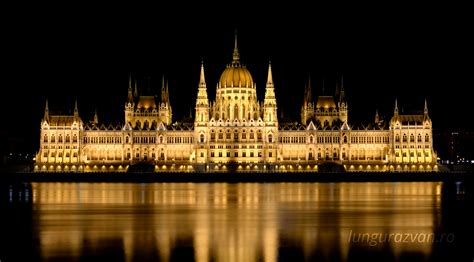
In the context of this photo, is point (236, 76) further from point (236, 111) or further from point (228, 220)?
point (228, 220)

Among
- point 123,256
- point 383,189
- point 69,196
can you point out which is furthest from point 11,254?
point 383,189

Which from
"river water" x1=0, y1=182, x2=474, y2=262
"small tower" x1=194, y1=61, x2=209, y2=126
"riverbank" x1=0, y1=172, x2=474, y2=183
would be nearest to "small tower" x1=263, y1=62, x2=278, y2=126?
"small tower" x1=194, y1=61, x2=209, y2=126

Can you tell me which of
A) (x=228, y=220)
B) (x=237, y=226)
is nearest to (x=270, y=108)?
(x=228, y=220)

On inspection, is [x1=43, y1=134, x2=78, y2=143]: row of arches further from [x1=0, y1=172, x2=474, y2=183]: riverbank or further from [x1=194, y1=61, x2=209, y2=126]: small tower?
[x1=194, y1=61, x2=209, y2=126]: small tower

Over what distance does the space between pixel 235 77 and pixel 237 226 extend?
284ft

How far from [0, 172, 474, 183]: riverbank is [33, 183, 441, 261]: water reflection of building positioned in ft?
93.5

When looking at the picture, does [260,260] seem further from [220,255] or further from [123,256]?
[123,256]

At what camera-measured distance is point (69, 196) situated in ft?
285

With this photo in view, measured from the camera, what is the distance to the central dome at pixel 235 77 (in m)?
144

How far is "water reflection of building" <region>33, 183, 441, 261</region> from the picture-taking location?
48.2m

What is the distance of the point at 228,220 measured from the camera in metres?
62.8

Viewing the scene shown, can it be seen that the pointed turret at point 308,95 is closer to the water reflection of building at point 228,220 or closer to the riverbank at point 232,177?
the riverbank at point 232,177

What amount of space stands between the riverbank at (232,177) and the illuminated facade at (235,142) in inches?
436

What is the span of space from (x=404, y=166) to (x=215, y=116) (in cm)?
2764
